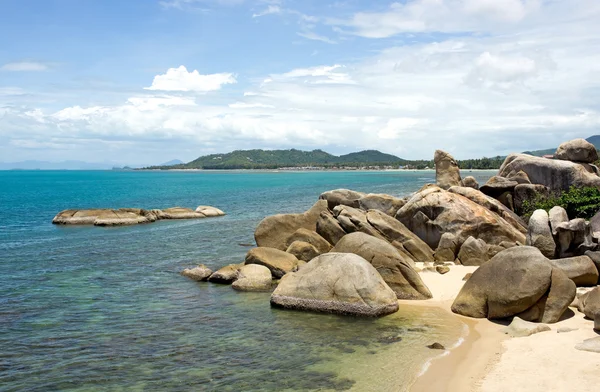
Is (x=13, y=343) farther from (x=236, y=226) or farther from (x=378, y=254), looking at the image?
(x=236, y=226)

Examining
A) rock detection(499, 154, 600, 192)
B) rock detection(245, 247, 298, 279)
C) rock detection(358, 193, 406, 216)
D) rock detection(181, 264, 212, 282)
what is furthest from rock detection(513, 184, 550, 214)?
rock detection(181, 264, 212, 282)

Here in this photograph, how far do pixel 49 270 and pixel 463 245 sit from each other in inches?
834

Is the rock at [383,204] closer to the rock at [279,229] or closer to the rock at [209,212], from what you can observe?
the rock at [279,229]

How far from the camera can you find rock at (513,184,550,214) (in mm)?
31028

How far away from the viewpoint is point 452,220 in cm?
2611

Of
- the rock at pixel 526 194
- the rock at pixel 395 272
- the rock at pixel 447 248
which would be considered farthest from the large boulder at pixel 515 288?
the rock at pixel 526 194

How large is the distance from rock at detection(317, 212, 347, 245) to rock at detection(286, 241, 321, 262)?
166cm

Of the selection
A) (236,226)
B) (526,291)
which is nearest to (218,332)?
(526,291)

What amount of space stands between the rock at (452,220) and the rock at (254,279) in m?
9.21

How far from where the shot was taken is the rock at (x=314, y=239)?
85.7ft

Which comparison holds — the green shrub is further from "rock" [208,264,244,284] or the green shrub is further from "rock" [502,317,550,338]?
"rock" [208,264,244,284]

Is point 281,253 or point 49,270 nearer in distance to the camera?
point 281,253

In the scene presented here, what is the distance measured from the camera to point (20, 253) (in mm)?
32156

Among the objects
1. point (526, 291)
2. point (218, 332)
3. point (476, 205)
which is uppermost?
point (476, 205)
